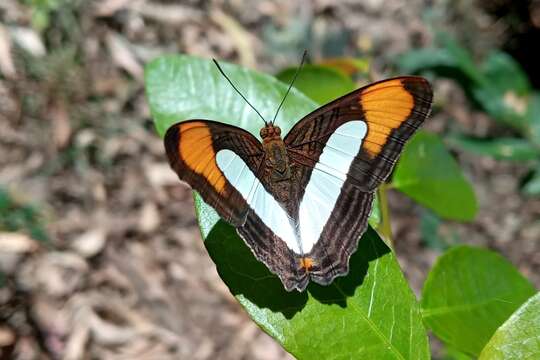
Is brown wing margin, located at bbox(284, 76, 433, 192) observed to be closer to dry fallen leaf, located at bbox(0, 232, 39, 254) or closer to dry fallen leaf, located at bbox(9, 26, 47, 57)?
dry fallen leaf, located at bbox(0, 232, 39, 254)

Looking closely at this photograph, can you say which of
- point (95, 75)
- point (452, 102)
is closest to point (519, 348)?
point (95, 75)


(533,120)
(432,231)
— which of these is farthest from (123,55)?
(533,120)

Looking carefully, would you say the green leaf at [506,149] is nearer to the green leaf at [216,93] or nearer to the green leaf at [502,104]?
the green leaf at [502,104]

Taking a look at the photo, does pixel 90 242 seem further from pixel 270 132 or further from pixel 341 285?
pixel 341 285

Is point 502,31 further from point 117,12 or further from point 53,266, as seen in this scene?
point 53,266

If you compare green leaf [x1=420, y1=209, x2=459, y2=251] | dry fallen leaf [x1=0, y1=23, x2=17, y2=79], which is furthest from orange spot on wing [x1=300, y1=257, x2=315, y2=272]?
dry fallen leaf [x1=0, y1=23, x2=17, y2=79]
